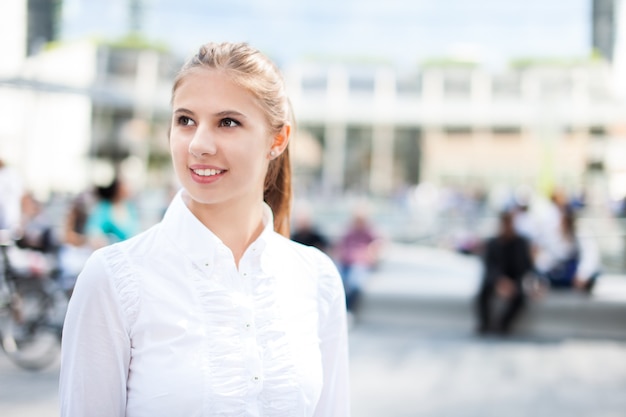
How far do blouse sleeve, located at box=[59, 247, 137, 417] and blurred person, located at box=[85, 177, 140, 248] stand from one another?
4.30 meters

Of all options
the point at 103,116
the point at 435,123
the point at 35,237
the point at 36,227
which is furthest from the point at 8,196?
the point at 435,123

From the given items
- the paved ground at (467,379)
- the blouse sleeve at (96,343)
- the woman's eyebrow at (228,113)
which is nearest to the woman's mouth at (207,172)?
the woman's eyebrow at (228,113)

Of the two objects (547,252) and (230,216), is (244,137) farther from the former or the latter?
(547,252)

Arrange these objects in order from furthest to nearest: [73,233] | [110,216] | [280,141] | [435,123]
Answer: [435,123] → [73,233] → [110,216] → [280,141]

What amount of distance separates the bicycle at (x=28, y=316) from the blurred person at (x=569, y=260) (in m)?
5.18

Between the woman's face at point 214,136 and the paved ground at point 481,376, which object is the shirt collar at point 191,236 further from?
the paved ground at point 481,376

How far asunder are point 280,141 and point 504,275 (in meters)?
6.11

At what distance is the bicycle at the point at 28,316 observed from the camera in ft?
16.3

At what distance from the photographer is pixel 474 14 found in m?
25.1

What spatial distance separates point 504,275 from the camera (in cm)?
698

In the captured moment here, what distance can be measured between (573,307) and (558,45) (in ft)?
64.7

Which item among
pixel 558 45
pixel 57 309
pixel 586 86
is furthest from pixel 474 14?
pixel 57 309

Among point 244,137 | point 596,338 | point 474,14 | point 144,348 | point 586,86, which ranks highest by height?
point 474,14

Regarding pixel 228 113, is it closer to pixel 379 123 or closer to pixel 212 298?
pixel 212 298
